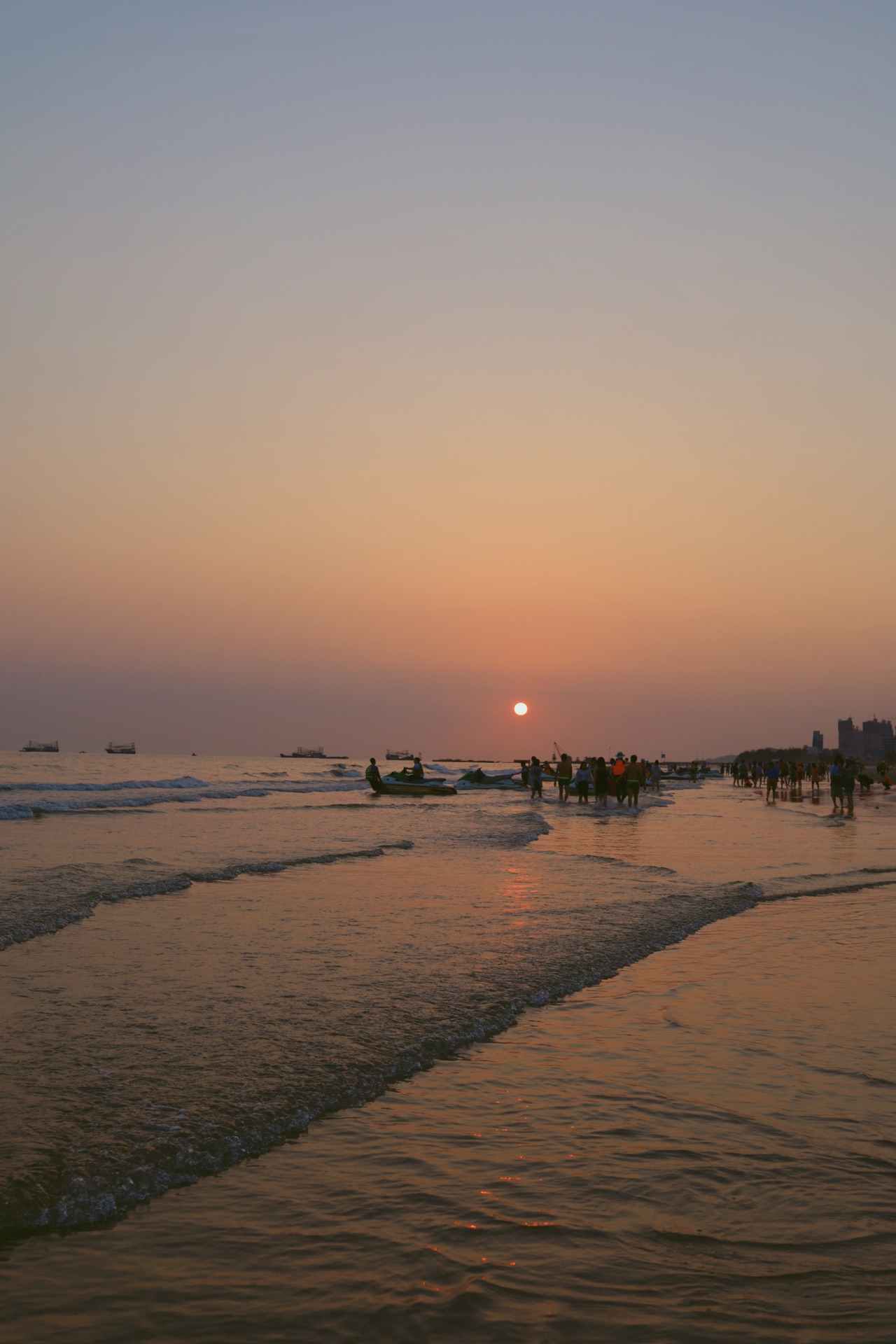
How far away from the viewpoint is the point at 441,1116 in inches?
229

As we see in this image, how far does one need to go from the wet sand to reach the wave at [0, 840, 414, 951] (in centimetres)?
656

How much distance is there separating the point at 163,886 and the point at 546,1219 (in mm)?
11751

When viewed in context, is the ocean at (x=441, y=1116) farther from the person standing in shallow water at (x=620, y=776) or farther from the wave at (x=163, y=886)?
the person standing in shallow water at (x=620, y=776)

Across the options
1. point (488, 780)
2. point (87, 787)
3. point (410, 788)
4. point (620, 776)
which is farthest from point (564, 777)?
point (87, 787)

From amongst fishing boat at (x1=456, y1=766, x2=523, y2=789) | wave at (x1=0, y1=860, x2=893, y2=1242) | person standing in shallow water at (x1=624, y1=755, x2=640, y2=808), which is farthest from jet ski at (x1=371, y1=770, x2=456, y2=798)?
wave at (x1=0, y1=860, x2=893, y2=1242)

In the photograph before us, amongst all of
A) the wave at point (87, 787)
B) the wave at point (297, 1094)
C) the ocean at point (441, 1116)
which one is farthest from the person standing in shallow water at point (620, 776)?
the wave at point (87, 787)

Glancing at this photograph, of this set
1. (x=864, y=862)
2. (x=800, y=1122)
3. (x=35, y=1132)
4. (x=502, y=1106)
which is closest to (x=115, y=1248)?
(x=35, y=1132)

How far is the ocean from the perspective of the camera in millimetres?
3842

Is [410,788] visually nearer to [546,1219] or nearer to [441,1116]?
[441,1116]

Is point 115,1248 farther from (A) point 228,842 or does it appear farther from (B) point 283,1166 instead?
(A) point 228,842

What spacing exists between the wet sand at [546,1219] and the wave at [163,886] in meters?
6.56

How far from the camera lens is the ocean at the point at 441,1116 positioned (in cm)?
384

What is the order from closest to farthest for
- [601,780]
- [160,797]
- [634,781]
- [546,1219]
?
[546,1219] < [634,781] < [601,780] < [160,797]

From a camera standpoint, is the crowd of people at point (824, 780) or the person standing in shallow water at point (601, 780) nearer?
the crowd of people at point (824, 780)
